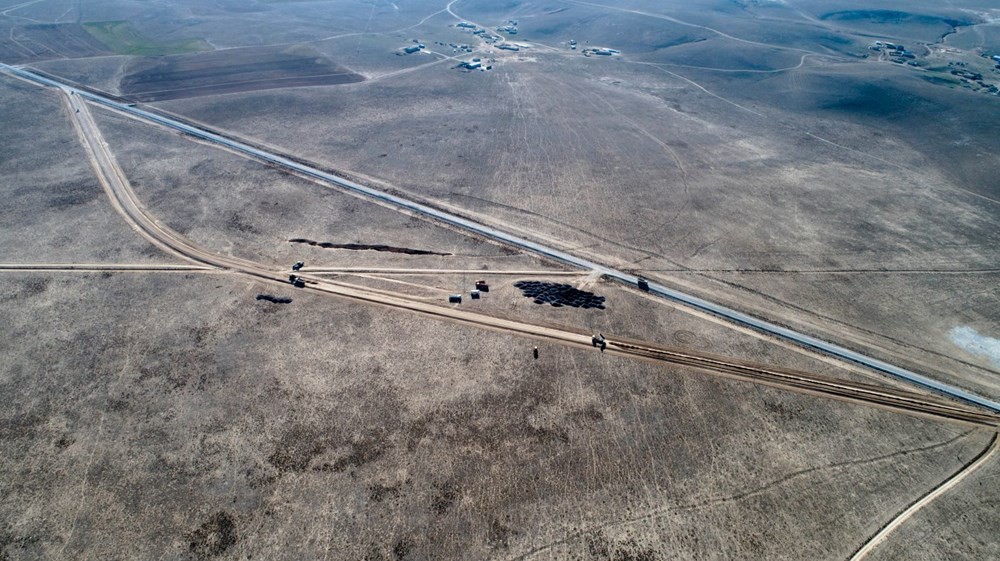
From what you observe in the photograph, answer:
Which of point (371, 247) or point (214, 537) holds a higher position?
point (371, 247)

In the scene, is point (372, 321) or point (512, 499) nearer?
point (512, 499)

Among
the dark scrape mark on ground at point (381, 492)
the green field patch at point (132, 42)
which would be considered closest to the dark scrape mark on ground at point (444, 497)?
the dark scrape mark on ground at point (381, 492)

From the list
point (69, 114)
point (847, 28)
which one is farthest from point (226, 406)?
point (847, 28)

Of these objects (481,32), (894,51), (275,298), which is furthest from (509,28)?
(275,298)

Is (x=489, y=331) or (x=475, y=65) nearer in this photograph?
(x=489, y=331)

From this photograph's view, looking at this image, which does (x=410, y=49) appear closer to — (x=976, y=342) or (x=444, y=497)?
(x=444, y=497)

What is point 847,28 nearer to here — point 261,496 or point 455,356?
point 455,356

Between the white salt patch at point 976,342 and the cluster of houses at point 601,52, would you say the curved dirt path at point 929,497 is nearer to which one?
the white salt patch at point 976,342
